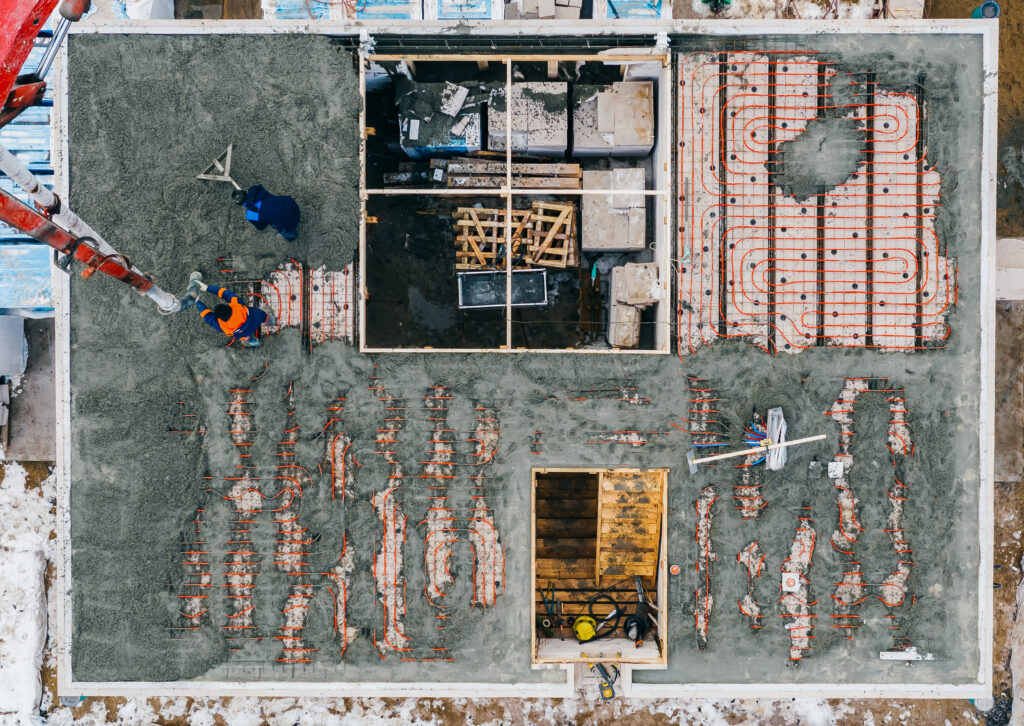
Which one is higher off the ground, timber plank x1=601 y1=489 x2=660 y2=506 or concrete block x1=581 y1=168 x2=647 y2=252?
concrete block x1=581 y1=168 x2=647 y2=252

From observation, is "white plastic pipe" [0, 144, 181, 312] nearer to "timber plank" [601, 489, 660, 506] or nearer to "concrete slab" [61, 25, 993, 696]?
"concrete slab" [61, 25, 993, 696]

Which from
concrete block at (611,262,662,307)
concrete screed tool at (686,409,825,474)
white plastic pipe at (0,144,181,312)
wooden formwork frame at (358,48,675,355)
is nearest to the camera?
white plastic pipe at (0,144,181,312)

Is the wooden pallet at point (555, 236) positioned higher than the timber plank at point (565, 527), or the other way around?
the wooden pallet at point (555, 236)

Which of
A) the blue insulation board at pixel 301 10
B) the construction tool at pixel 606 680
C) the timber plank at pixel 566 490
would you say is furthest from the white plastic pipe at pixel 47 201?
the construction tool at pixel 606 680

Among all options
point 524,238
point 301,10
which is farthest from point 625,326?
point 301,10

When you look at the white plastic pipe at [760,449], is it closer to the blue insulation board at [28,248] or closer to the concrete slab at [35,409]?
the blue insulation board at [28,248]

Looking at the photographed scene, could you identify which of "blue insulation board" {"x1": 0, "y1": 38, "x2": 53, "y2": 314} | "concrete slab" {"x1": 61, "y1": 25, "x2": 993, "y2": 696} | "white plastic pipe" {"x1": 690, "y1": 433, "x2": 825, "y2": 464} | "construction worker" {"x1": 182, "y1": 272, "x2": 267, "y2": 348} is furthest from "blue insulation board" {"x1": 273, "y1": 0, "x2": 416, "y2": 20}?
"white plastic pipe" {"x1": 690, "y1": 433, "x2": 825, "y2": 464}

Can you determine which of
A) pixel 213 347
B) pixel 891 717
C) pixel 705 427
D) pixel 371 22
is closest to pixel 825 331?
pixel 705 427
